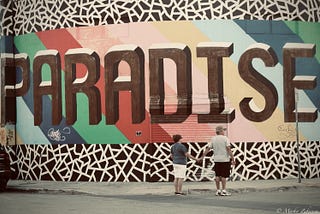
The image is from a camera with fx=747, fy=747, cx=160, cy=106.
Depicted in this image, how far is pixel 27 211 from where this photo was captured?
49.4 feet

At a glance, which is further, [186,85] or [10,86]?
[10,86]

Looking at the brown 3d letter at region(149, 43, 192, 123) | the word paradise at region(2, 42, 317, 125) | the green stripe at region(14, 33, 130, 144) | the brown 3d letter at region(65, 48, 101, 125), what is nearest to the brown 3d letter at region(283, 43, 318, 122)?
the word paradise at region(2, 42, 317, 125)

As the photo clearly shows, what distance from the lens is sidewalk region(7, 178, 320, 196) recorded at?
2056cm

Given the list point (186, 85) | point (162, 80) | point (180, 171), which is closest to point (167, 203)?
point (180, 171)

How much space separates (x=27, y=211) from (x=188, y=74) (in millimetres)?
10232

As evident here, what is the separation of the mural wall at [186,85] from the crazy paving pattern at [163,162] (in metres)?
0.03

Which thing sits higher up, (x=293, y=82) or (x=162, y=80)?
(x=162, y=80)

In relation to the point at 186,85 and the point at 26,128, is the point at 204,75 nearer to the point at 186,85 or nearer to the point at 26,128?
the point at 186,85

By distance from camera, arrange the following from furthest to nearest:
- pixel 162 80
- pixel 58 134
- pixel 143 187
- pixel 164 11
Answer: pixel 58 134 < pixel 164 11 < pixel 162 80 < pixel 143 187

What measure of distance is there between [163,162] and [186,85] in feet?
8.46

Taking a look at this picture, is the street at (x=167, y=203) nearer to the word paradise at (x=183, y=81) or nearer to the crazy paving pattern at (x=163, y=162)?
the crazy paving pattern at (x=163, y=162)

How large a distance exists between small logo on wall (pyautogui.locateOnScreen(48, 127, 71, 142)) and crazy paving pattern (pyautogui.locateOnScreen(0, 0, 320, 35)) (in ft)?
11.5

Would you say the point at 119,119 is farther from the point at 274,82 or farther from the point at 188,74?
the point at 274,82

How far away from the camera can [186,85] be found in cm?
2402
